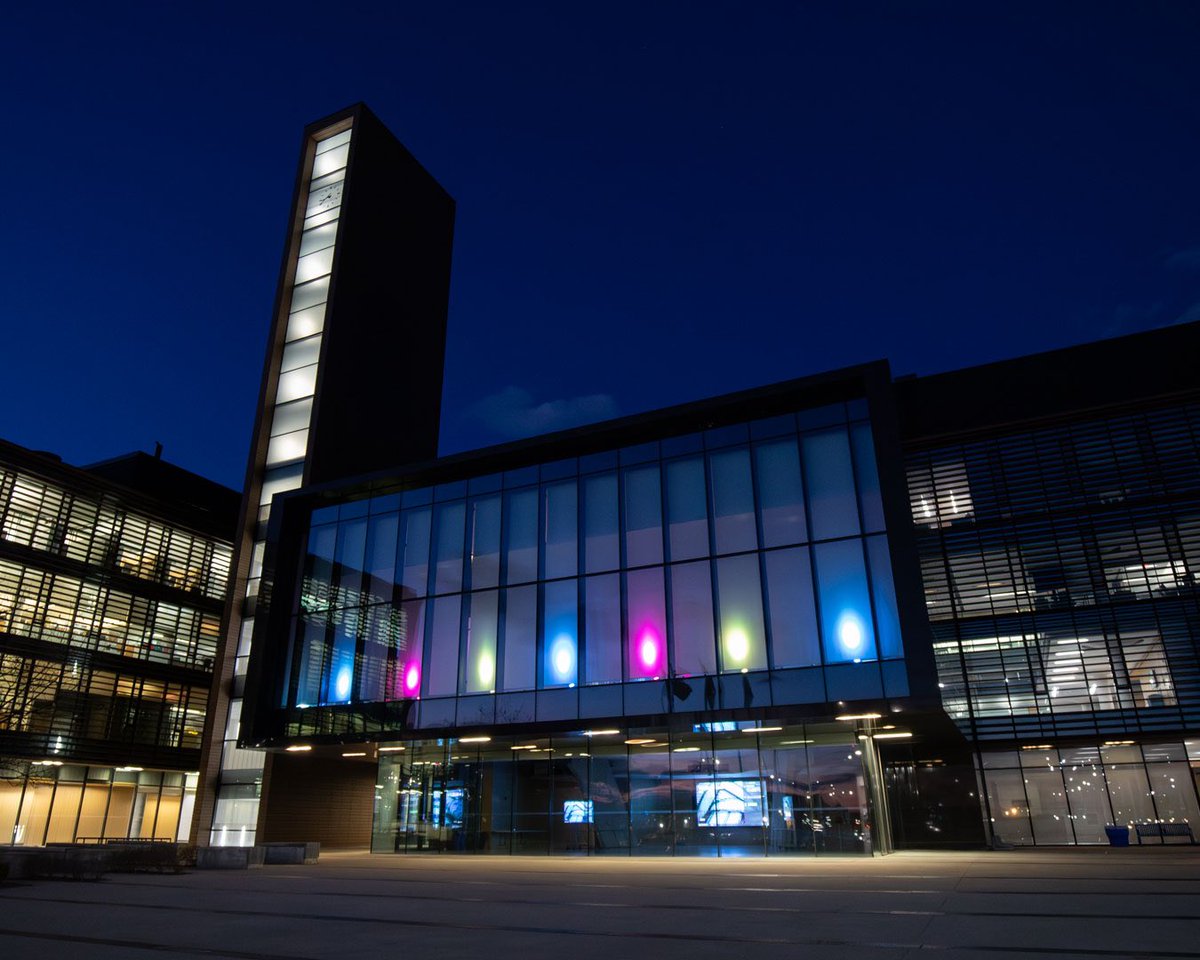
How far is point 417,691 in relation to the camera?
99.2ft

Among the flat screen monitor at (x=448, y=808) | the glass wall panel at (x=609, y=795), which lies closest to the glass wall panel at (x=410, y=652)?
the flat screen monitor at (x=448, y=808)

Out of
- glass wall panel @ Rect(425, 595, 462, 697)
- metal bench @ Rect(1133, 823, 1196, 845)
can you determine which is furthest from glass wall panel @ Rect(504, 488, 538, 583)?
metal bench @ Rect(1133, 823, 1196, 845)

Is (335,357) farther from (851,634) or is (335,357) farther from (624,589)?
(851,634)

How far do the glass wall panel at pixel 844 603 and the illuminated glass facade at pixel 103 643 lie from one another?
2925cm

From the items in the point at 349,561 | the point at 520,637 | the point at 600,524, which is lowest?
the point at 520,637

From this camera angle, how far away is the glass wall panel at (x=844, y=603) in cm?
2450

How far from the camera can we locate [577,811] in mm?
29062

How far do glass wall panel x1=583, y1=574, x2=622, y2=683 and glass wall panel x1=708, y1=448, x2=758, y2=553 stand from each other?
383 cm

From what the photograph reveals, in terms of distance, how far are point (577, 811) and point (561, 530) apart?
943cm

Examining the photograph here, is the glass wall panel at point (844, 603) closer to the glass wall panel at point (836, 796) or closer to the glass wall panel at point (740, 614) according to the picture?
the glass wall panel at point (740, 614)

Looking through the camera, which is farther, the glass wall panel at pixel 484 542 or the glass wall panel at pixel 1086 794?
the glass wall panel at pixel 1086 794

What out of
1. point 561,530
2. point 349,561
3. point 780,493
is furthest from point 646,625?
point 349,561

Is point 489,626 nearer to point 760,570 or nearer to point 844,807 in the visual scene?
point 760,570

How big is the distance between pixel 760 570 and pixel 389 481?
50.6 feet
